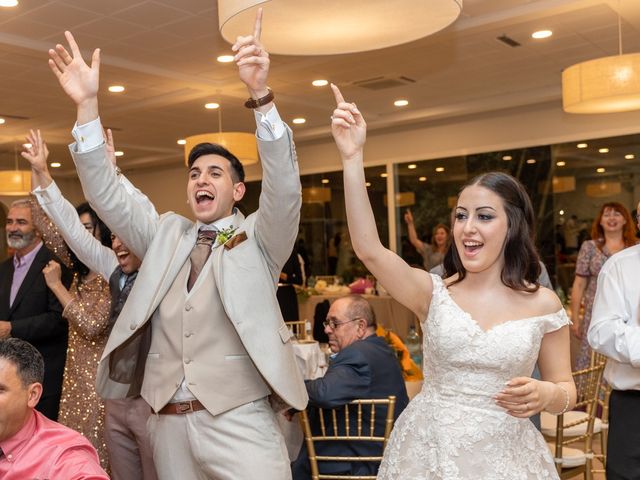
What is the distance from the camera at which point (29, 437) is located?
6.04 ft

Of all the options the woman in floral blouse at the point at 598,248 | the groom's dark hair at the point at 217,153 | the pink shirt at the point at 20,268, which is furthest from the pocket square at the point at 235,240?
the woman in floral blouse at the point at 598,248

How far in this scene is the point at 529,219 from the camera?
6.70ft

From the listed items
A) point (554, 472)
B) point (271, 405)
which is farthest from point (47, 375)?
point (554, 472)

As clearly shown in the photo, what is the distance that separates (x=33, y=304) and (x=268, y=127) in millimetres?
2299

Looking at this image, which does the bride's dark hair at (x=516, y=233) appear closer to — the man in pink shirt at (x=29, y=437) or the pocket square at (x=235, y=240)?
the pocket square at (x=235, y=240)

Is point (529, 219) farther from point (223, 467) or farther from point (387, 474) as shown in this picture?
point (223, 467)

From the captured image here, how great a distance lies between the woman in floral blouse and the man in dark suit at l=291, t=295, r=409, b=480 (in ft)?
10.4

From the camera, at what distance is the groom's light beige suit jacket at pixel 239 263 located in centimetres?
202

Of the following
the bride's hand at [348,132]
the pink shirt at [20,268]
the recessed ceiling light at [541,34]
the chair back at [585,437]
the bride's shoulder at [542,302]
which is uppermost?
the recessed ceiling light at [541,34]

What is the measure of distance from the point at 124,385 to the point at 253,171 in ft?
34.3

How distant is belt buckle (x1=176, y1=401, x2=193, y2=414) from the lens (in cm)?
207

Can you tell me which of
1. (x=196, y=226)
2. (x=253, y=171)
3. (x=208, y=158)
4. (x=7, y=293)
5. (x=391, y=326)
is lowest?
(x=391, y=326)

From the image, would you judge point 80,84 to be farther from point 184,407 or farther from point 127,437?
point 127,437

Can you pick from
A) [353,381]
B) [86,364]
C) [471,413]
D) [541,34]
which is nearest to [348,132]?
[471,413]
